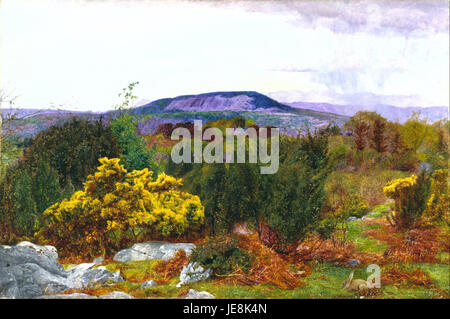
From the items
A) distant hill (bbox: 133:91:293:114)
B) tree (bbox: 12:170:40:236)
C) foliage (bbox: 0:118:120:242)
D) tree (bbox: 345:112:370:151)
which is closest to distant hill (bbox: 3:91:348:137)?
distant hill (bbox: 133:91:293:114)

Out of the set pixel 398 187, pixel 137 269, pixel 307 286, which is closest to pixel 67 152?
pixel 137 269

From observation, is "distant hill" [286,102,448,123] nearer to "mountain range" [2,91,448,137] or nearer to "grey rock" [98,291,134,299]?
"mountain range" [2,91,448,137]

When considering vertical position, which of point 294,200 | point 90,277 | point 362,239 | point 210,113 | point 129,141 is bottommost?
point 90,277

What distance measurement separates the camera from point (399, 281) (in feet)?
23.9

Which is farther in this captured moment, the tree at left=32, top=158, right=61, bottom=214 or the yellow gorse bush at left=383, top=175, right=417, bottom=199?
the yellow gorse bush at left=383, top=175, right=417, bottom=199

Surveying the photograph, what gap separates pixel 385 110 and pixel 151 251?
16.7 feet

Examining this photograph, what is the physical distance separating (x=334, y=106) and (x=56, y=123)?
5.16m

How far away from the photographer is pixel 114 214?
24.9 ft

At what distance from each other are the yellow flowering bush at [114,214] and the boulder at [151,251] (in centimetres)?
13

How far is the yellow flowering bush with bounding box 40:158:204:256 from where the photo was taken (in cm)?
759

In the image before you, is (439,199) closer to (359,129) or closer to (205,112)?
(359,129)

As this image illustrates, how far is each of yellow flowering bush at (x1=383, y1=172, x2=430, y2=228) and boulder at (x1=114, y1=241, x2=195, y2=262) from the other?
3.78 metres
